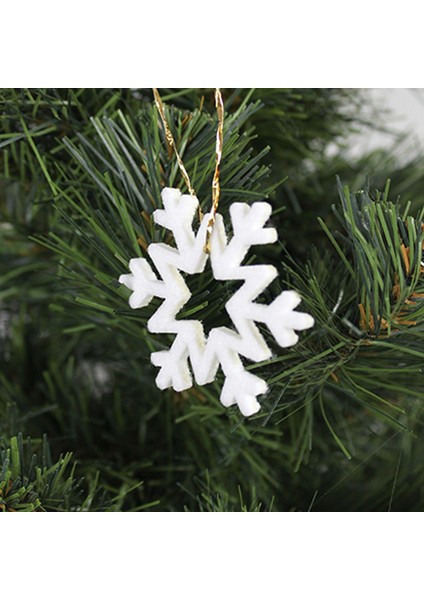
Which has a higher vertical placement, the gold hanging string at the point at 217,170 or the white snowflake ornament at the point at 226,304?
the gold hanging string at the point at 217,170

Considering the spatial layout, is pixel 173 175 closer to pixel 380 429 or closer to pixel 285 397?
pixel 285 397

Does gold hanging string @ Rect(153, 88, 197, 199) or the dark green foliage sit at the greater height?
gold hanging string @ Rect(153, 88, 197, 199)

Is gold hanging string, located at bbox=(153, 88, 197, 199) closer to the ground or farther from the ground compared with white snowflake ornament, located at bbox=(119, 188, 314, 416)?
farther from the ground

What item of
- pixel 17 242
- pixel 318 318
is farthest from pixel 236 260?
pixel 17 242

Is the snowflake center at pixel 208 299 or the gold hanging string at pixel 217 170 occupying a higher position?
the gold hanging string at pixel 217 170

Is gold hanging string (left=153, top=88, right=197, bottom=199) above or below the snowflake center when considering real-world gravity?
above
